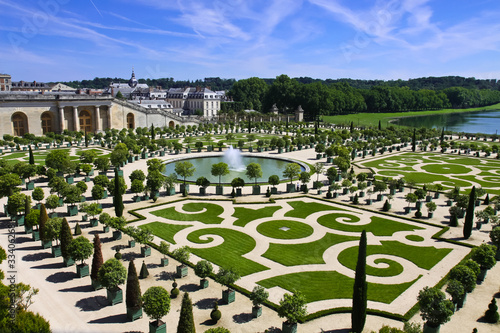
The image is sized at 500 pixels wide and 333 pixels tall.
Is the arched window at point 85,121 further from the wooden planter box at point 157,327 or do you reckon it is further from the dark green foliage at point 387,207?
the wooden planter box at point 157,327

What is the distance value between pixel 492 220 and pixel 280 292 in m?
22.2

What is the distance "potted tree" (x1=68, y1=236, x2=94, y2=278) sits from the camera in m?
24.3

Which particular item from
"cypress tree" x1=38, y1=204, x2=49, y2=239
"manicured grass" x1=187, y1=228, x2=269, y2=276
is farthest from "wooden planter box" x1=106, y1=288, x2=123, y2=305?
"cypress tree" x1=38, y1=204, x2=49, y2=239

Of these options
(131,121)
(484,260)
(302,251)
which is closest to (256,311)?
(302,251)

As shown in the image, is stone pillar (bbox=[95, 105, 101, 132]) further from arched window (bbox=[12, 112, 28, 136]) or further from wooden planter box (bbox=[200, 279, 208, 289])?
wooden planter box (bbox=[200, 279, 208, 289])

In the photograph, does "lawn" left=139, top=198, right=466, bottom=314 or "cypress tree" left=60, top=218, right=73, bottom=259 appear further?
"cypress tree" left=60, top=218, right=73, bottom=259

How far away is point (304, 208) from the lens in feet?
130

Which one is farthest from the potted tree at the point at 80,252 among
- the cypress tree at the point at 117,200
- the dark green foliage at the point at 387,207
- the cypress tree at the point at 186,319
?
the dark green foliage at the point at 387,207

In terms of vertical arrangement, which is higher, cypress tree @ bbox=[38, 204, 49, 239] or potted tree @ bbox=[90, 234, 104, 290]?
cypress tree @ bbox=[38, 204, 49, 239]

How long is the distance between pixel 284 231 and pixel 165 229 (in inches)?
409

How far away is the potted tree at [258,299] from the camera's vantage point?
2000 cm

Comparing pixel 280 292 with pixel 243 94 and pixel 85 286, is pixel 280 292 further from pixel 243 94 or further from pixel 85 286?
pixel 243 94

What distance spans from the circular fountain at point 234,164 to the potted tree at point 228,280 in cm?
2882

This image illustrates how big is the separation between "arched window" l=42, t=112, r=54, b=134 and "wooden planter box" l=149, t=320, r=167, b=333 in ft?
286
